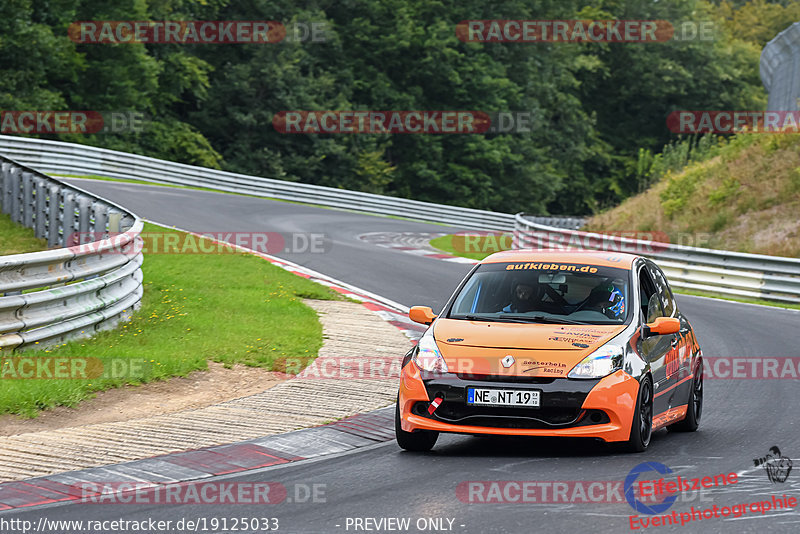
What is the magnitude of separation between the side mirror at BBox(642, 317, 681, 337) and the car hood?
0.81 feet

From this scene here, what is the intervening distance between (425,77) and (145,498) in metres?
57.9

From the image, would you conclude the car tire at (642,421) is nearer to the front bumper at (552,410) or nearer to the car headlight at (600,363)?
the front bumper at (552,410)

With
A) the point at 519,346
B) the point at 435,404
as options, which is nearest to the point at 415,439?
the point at 435,404

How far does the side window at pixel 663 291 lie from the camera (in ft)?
32.8

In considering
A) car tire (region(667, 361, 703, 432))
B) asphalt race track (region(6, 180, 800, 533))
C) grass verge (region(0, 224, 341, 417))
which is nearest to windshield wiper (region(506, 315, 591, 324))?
asphalt race track (region(6, 180, 800, 533))

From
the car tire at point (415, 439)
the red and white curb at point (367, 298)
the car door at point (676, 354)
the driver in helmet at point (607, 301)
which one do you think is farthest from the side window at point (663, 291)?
the red and white curb at point (367, 298)

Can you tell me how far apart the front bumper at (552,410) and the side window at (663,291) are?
190cm

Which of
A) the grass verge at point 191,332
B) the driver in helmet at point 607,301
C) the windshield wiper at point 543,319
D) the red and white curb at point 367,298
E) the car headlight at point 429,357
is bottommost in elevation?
the red and white curb at point 367,298

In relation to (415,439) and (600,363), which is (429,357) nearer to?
(415,439)

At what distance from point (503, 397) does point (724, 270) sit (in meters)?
15.5

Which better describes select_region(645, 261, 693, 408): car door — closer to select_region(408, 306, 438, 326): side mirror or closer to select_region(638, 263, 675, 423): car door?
select_region(638, 263, 675, 423): car door

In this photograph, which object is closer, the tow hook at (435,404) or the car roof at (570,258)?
the tow hook at (435,404)

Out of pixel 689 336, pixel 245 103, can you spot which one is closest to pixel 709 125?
pixel 245 103

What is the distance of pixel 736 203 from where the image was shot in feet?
95.3
